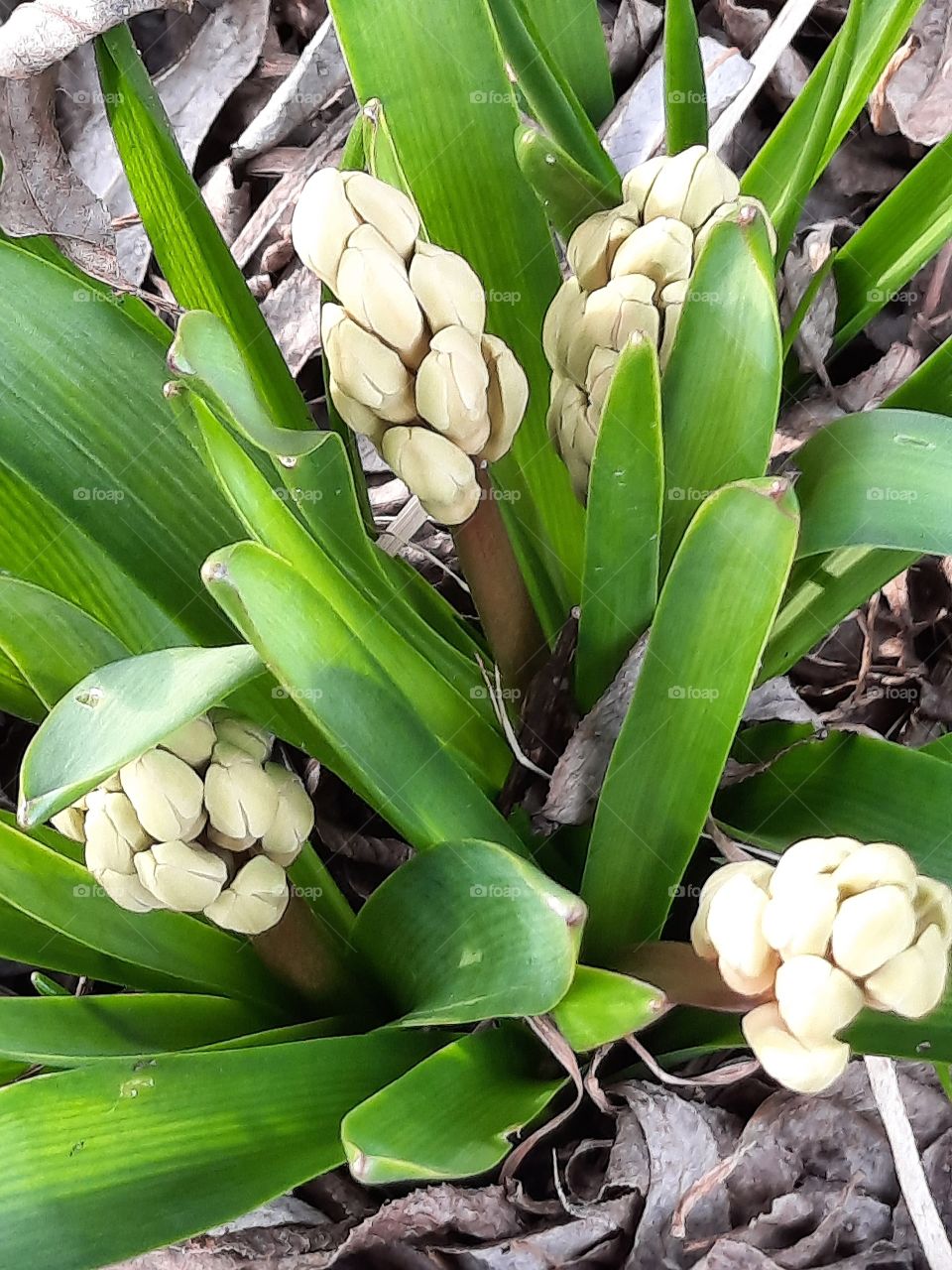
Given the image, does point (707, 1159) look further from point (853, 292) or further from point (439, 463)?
point (853, 292)

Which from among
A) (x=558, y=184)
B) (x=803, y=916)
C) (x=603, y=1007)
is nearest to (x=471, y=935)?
(x=603, y=1007)

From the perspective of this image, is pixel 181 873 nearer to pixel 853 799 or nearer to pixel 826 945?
pixel 826 945

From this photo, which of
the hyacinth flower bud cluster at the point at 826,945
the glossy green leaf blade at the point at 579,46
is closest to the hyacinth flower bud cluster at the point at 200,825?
the hyacinth flower bud cluster at the point at 826,945

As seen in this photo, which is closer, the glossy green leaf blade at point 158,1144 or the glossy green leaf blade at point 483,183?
the glossy green leaf blade at point 158,1144

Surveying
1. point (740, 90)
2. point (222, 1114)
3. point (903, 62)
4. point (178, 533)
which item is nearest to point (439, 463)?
point (178, 533)

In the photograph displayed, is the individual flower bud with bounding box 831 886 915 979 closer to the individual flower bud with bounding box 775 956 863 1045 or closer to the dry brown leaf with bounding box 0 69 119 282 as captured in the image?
the individual flower bud with bounding box 775 956 863 1045

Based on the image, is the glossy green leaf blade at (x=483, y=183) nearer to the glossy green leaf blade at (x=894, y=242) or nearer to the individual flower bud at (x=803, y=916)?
the glossy green leaf blade at (x=894, y=242)
